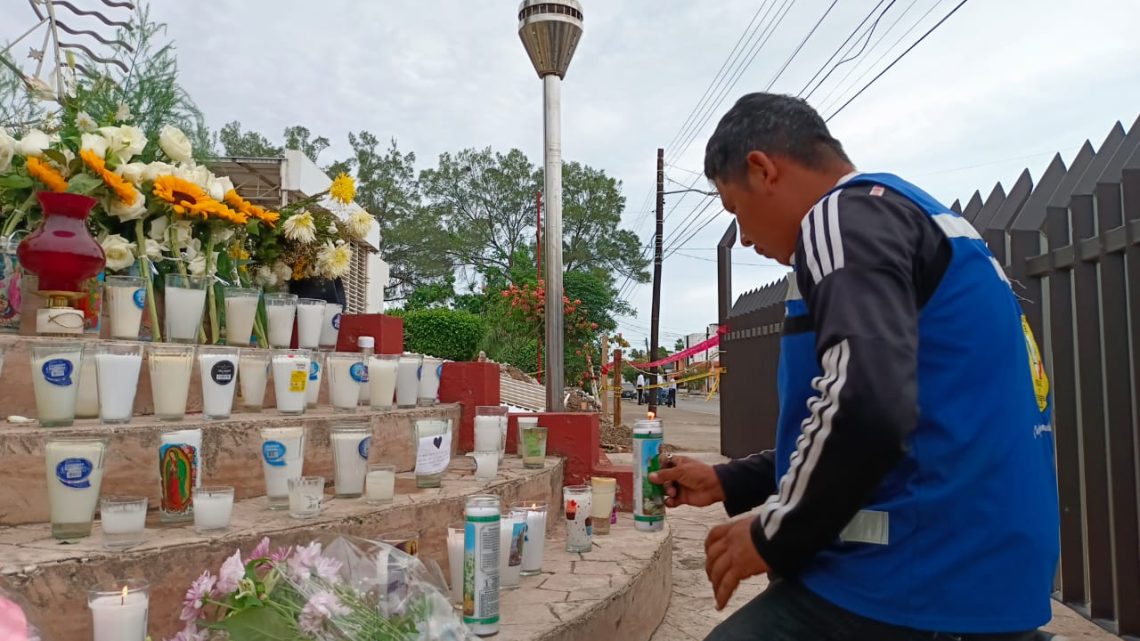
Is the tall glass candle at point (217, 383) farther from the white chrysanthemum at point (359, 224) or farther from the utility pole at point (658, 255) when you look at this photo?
the utility pole at point (658, 255)

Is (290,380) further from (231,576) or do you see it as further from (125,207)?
(231,576)

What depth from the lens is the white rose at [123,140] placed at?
3424 millimetres

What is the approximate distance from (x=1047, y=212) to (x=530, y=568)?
3218 mm

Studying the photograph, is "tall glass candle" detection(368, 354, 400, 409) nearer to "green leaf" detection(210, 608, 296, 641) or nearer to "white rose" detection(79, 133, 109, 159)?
"white rose" detection(79, 133, 109, 159)

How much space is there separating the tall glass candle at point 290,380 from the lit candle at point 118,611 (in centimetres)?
143

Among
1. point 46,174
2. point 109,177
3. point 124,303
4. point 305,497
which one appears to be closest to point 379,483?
point 305,497

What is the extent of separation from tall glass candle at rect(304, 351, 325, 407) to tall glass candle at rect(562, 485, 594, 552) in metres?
1.40

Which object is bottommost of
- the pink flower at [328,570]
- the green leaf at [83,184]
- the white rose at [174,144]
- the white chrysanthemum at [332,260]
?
the pink flower at [328,570]

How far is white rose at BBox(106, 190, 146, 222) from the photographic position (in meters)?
3.43

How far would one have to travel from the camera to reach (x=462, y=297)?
33625 millimetres

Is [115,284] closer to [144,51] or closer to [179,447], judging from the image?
[179,447]

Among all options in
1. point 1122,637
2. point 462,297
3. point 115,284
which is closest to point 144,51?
point 115,284

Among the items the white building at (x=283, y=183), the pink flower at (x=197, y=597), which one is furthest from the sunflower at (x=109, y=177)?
the white building at (x=283, y=183)

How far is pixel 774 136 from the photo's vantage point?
1492 mm
